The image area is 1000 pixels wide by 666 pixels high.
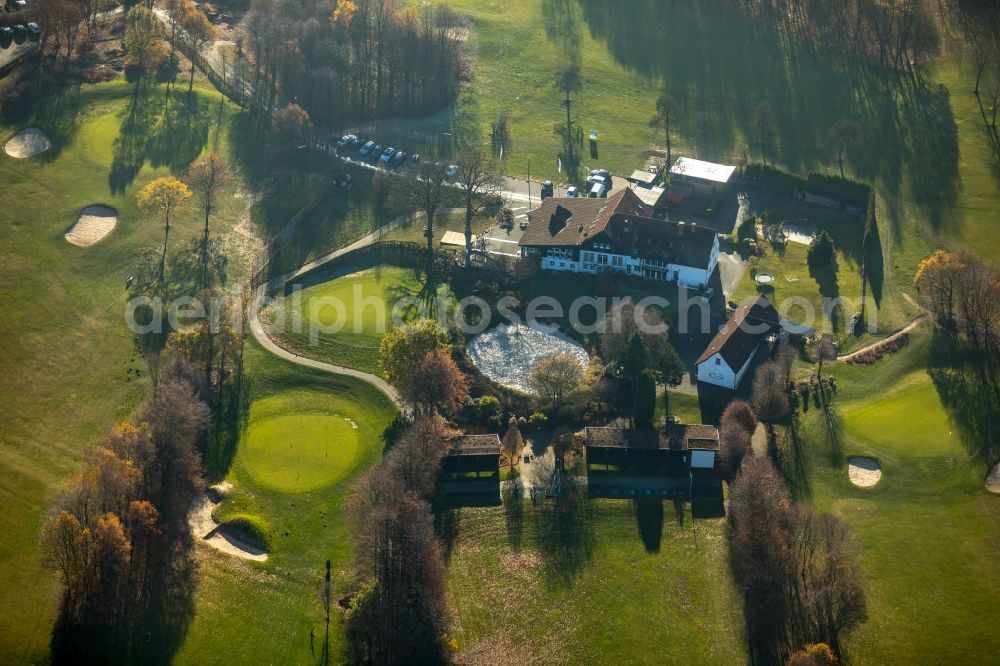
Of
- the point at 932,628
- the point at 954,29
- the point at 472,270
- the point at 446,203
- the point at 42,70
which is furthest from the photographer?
the point at 954,29

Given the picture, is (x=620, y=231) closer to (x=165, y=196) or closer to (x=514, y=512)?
(x=514, y=512)

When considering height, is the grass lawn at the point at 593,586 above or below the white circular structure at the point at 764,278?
below

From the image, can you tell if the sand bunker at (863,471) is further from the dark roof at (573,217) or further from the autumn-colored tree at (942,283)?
the dark roof at (573,217)

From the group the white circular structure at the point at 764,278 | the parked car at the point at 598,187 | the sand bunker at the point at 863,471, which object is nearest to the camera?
the sand bunker at the point at 863,471

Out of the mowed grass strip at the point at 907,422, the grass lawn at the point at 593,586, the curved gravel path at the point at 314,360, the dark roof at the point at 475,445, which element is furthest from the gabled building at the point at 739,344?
the curved gravel path at the point at 314,360

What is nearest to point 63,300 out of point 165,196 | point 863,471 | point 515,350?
point 165,196

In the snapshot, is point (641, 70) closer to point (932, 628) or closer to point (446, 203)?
point (446, 203)

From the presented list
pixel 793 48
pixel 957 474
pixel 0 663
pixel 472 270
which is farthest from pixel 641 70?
pixel 0 663
